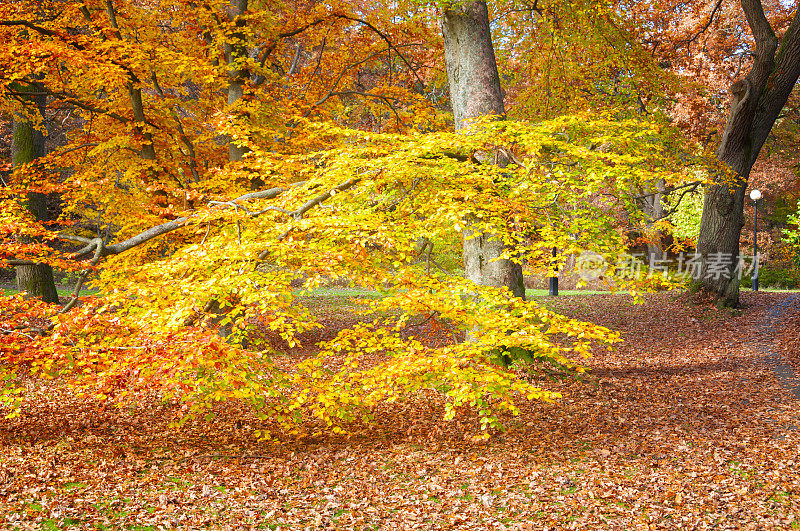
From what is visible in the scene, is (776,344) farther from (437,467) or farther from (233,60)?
(233,60)

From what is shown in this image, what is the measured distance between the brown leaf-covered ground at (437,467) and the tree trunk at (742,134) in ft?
17.5

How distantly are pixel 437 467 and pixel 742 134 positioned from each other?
11.3 metres

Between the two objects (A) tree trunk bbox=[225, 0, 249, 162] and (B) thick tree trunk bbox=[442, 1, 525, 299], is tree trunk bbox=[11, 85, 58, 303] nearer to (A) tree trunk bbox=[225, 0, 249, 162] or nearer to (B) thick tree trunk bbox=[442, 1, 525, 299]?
(A) tree trunk bbox=[225, 0, 249, 162]

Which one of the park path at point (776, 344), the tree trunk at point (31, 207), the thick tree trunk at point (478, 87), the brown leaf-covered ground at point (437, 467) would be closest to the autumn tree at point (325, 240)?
the thick tree trunk at point (478, 87)

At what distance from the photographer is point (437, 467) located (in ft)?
18.6

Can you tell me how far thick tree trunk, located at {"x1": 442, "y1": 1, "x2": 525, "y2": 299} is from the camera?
7855 millimetres

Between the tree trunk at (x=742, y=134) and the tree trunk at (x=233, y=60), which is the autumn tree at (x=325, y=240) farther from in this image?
Result: the tree trunk at (x=742, y=134)

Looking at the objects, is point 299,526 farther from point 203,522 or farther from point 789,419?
point 789,419

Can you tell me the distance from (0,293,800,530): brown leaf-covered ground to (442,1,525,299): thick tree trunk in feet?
6.13

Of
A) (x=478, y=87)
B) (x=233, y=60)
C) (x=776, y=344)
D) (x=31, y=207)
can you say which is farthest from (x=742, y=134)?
(x=31, y=207)

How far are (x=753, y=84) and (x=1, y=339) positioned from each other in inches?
562

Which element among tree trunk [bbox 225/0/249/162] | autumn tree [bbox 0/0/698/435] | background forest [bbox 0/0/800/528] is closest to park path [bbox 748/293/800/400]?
background forest [bbox 0/0/800/528]

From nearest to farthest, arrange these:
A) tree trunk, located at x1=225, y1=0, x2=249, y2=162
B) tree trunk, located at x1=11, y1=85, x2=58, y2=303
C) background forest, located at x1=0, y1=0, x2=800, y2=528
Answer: background forest, located at x1=0, y1=0, x2=800, y2=528
tree trunk, located at x1=225, y1=0, x2=249, y2=162
tree trunk, located at x1=11, y1=85, x2=58, y2=303

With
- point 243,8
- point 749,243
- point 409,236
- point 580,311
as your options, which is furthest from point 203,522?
point 749,243
